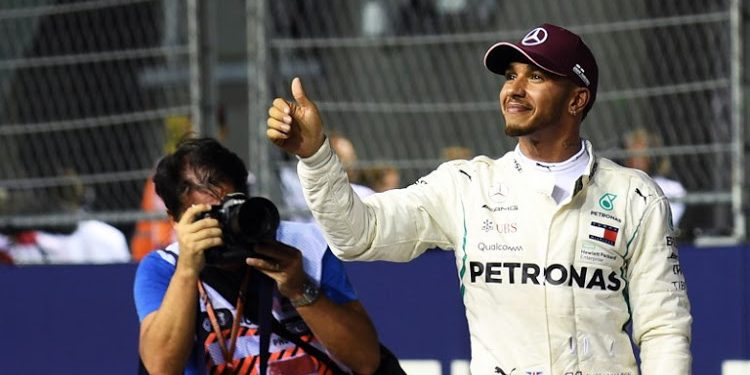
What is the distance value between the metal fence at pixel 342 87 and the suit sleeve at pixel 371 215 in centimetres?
262

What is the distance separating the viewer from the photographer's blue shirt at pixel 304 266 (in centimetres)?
413

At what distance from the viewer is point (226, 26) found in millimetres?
7910

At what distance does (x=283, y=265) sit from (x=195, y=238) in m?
0.24

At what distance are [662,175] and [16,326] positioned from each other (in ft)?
9.43

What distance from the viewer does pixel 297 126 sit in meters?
3.46

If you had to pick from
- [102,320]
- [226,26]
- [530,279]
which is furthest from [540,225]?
[226,26]

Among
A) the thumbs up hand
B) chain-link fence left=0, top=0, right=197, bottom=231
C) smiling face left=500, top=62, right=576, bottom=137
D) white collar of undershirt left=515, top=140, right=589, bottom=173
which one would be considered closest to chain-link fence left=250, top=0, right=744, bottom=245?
chain-link fence left=0, top=0, right=197, bottom=231

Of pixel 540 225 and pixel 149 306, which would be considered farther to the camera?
pixel 149 306

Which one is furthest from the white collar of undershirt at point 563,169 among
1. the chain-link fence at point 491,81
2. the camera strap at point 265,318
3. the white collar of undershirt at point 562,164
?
the chain-link fence at point 491,81

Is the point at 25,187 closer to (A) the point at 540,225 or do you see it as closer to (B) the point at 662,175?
(B) the point at 662,175

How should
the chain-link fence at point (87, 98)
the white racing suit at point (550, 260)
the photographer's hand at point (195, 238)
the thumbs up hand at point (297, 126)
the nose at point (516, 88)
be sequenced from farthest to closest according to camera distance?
the chain-link fence at point (87, 98)
the photographer's hand at point (195, 238)
the nose at point (516, 88)
the white racing suit at point (550, 260)
the thumbs up hand at point (297, 126)

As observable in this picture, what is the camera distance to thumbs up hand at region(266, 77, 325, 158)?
3441 millimetres

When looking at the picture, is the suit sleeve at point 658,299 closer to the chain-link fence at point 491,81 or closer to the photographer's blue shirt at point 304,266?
the photographer's blue shirt at point 304,266

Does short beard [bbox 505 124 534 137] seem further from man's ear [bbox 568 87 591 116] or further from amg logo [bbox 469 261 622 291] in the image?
amg logo [bbox 469 261 622 291]
